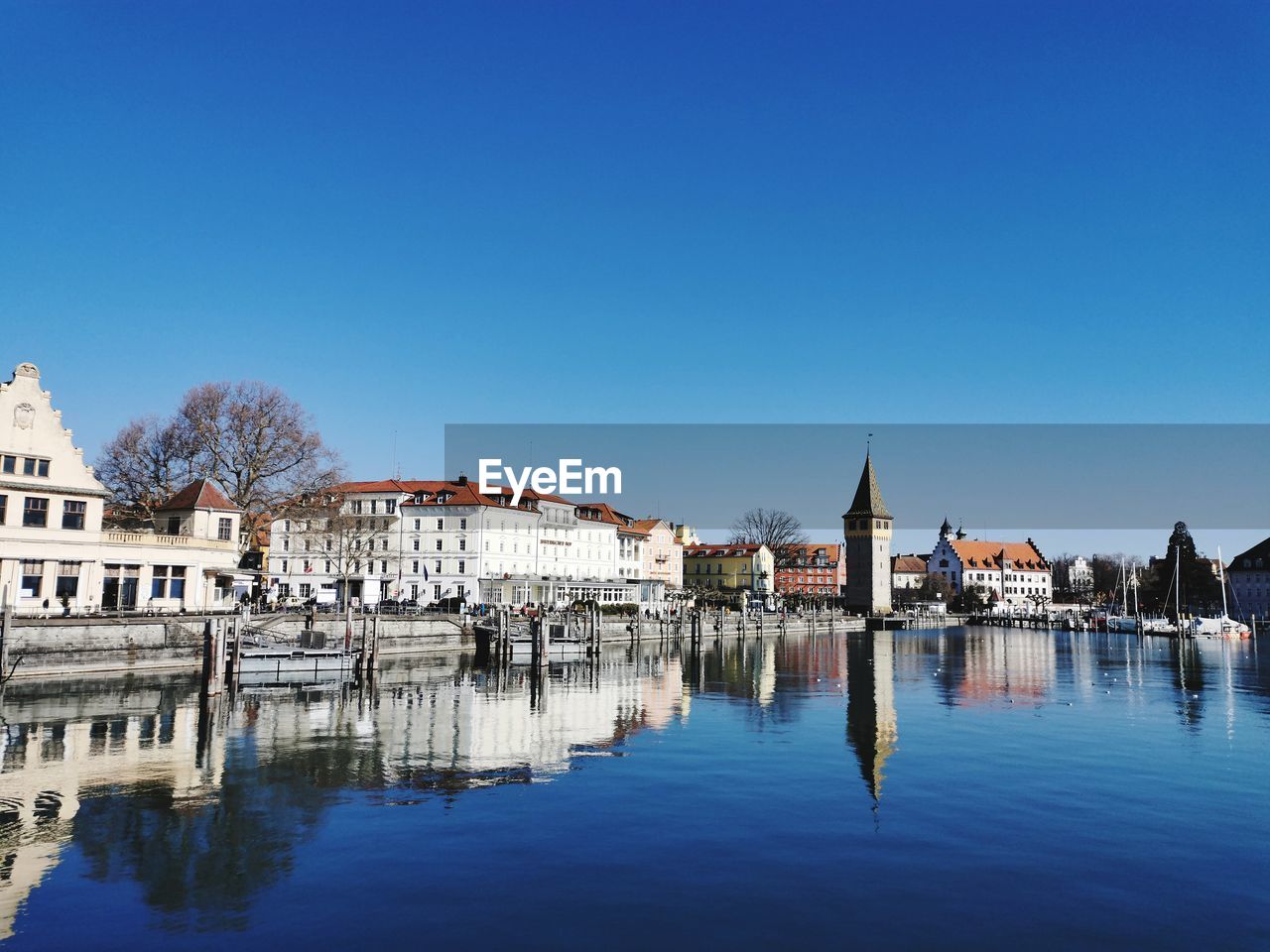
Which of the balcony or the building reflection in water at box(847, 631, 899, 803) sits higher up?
the balcony

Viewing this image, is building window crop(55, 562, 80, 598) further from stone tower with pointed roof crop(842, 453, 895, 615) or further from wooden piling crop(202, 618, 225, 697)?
stone tower with pointed roof crop(842, 453, 895, 615)

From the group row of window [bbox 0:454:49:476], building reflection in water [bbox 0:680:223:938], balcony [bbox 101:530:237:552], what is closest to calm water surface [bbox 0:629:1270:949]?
building reflection in water [bbox 0:680:223:938]

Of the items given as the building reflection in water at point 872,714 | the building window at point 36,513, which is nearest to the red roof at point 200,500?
the building window at point 36,513

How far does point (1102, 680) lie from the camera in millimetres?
49406

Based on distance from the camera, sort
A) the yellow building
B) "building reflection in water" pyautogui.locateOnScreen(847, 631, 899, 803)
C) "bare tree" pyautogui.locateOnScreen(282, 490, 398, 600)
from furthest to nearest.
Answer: the yellow building
"bare tree" pyautogui.locateOnScreen(282, 490, 398, 600)
"building reflection in water" pyautogui.locateOnScreen(847, 631, 899, 803)

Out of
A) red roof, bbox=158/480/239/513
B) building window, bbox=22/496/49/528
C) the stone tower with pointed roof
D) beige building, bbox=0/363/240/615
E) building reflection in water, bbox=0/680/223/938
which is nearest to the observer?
building reflection in water, bbox=0/680/223/938

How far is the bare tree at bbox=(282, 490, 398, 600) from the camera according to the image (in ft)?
198

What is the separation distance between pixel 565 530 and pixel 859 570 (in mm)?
52516

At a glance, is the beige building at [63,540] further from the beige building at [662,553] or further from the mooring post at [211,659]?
the beige building at [662,553]

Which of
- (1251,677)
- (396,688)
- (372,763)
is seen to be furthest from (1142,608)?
(372,763)

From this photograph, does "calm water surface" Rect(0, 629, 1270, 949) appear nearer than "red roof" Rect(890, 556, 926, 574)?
Yes

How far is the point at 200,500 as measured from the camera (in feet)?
161

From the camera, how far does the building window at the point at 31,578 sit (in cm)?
4206

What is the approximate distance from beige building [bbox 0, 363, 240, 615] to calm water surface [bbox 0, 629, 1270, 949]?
920 cm
